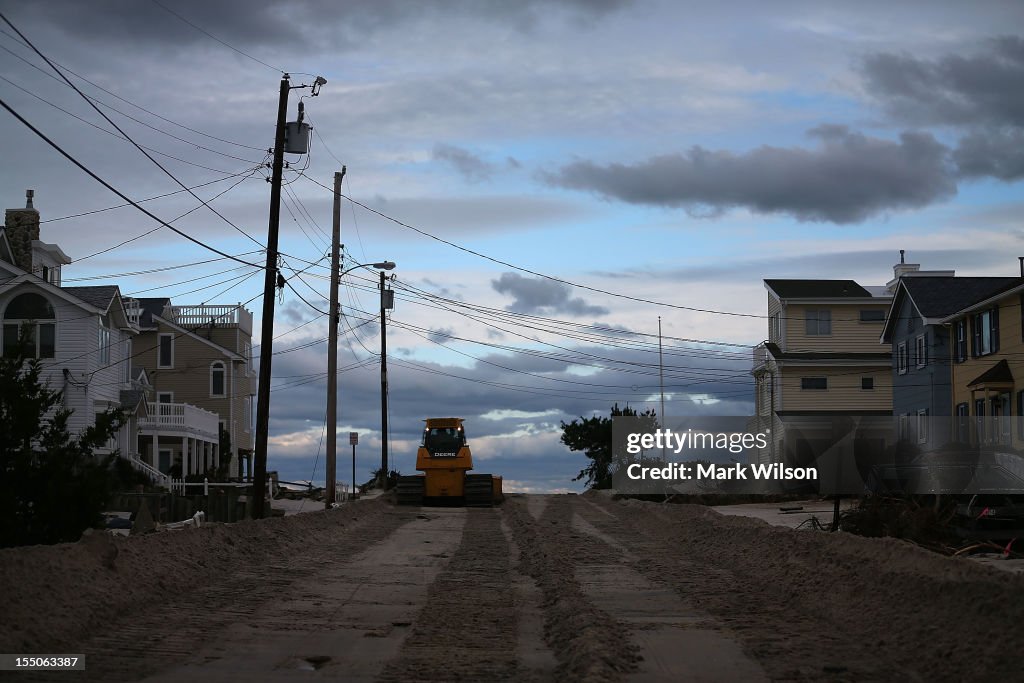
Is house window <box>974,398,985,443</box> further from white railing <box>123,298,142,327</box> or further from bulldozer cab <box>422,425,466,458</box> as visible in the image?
white railing <box>123,298,142,327</box>

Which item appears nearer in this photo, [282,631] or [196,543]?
[282,631]

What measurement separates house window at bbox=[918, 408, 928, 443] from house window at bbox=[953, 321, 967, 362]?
3.16 m

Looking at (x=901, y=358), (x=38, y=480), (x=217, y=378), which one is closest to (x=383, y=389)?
(x=217, y=378)

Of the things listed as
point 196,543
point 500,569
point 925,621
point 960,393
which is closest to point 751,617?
point 925,621

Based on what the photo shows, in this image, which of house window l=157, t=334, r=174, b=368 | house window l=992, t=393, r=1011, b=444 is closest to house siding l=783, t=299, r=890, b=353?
house window l=992, t=393, r=1011, b=444

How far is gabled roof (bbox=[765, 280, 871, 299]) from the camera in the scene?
5840 centimetres

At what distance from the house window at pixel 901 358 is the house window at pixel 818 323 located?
922 centimetres

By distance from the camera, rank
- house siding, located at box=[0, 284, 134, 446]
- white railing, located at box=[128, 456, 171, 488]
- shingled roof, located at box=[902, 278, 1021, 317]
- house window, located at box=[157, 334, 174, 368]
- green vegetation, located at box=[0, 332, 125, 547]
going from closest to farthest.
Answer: green vegetation, located at box=[0, 332, 125, 547] < house siding, located at box=[0, 284, 134, 446] < shingled roof, located at box=[902, 278, 1021, 317] < white railing, located at box=[128, 456, 171, 488] < house window, located at box=[157, 334, 174, 368]

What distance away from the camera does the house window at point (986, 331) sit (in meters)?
38.6

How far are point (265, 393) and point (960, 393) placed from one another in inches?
1015

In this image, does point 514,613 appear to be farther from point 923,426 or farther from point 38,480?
point 923,426

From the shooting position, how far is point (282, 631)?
12.3 m

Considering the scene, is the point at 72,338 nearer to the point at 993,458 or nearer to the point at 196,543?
the point at 196,543

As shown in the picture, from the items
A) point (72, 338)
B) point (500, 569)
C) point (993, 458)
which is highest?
point (72, 338)
